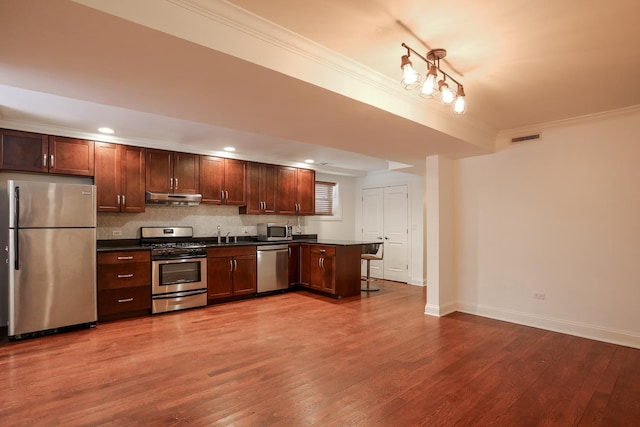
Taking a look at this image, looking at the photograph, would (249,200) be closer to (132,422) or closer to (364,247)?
(364,247)

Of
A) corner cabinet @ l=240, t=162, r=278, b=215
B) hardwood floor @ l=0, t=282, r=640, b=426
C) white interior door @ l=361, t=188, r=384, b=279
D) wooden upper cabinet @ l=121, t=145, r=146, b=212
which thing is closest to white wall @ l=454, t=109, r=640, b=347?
hardwood floor @ l=0, t=282, r=640, b=426

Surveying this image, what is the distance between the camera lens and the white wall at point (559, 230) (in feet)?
11.8

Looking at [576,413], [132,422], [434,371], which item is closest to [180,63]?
[132,422]

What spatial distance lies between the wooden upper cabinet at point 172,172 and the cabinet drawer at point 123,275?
1.18 metres

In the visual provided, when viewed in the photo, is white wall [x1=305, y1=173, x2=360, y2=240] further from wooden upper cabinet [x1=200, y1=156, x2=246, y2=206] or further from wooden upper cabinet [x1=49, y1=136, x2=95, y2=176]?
wooden upper cabinet [x1=49, y1=136, x2=95, y2=176]

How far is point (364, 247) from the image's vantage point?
19.9 feet

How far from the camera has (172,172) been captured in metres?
5.15

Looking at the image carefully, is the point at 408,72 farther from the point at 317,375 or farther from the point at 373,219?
the point at 373,219

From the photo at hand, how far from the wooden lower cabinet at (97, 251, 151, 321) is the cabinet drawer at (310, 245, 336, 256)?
2.63m

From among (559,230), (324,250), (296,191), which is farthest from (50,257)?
(559,230)

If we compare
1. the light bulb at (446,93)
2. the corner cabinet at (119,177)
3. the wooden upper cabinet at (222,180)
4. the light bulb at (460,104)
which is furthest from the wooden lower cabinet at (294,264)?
the light bulb at (446,93)

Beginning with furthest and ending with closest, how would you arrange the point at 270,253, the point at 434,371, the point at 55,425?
the point at 270,253 → the point at 434,371 → the point at 55,425

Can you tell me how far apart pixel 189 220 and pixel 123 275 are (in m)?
1.46

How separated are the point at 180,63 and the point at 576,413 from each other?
11.3 feet
